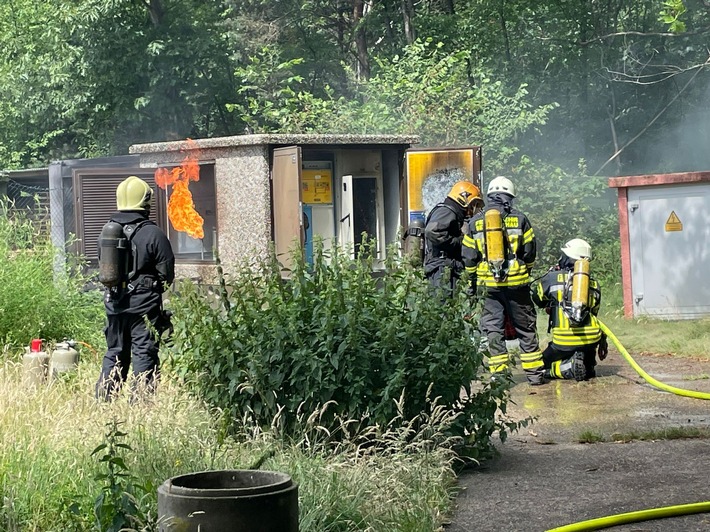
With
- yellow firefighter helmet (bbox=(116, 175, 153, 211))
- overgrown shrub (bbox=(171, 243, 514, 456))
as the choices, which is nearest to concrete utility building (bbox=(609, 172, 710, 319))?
yellow firefighter helmet (bbox=(116, 175, 153, 211))

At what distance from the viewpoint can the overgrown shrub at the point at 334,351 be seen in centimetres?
617

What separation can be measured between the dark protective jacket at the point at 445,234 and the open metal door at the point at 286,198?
10.6 feet

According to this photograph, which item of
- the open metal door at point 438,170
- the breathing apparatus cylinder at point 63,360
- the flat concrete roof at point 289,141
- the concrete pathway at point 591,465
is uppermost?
the flat concrete roof at point 289,141

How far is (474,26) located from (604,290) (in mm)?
11021

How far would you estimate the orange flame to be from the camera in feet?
51.2

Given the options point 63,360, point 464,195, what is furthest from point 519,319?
point 63,360

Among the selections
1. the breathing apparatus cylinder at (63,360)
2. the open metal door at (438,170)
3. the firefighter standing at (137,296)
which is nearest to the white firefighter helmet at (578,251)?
the firefighter standing at (137,296)

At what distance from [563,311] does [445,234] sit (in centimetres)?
129

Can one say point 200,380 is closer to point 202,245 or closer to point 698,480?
point 698,480

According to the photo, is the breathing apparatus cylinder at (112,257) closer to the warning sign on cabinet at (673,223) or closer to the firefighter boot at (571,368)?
the firefighter boot at (571,368)

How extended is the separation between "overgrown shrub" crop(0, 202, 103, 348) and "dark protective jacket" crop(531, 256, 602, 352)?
4.31m

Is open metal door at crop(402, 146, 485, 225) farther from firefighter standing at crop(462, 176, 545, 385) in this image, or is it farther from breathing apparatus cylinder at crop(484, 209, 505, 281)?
breathing apparatus cylinder at crop(484, 209, 505, 281)

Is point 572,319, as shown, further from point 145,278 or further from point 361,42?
point 361,42

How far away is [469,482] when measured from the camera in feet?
20.5
